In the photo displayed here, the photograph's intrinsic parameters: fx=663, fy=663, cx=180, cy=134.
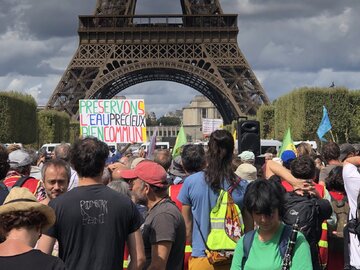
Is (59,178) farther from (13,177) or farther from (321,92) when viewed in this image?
(321,92)

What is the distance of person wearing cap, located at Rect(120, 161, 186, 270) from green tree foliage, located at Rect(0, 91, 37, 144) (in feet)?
105

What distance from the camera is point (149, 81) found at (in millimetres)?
56344

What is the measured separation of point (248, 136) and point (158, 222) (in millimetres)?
11068

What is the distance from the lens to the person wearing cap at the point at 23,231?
9.62ft

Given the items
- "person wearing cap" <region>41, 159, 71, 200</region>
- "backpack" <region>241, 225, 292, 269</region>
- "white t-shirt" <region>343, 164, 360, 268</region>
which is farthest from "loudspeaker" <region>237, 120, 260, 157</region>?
"backpack" <region>241, 225, 292, 269</region>

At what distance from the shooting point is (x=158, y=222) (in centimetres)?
432

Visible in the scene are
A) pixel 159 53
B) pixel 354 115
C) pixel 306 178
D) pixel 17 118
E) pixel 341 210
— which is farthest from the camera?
pixel 159 53

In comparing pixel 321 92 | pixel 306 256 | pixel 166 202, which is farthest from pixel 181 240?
pixel 321 92

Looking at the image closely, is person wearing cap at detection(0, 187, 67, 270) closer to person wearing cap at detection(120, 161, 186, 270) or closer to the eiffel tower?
person wearing cap at detection(120, 161, 186, 270)

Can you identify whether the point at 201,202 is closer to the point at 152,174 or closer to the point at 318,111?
the point at 152,174

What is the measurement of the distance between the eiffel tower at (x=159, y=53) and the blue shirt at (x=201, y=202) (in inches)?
1563

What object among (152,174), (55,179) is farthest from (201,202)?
(55,179)

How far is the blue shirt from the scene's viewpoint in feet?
16.5

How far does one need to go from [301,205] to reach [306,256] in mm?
1306
